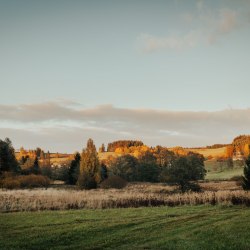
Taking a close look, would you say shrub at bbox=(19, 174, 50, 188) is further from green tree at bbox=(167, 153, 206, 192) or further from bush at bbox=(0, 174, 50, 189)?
green tree at bbox=(167, 153, 206, 192)

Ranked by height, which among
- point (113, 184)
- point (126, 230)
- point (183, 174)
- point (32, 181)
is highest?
point (183, 174)

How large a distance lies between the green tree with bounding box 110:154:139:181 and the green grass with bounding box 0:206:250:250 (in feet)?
221

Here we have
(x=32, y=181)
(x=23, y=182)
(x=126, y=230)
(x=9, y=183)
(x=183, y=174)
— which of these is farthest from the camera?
(x=32, y=181)

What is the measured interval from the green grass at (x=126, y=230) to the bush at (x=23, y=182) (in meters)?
37.2

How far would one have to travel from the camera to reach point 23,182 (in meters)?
60.7

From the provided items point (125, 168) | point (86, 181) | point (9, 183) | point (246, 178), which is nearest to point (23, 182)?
point (9, 183)

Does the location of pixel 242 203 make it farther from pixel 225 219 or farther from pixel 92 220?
pixel 92 220

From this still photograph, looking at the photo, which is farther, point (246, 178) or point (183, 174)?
point (246, 178)

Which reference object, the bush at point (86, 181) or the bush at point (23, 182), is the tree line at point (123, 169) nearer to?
the bush at point (86, 181)

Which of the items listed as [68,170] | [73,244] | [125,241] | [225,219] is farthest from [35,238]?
[68,170]

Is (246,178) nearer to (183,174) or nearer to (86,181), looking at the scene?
(183,174)

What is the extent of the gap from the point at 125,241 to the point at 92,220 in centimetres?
550

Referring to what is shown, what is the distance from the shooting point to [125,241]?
13.5 m

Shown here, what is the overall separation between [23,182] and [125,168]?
34.1m
